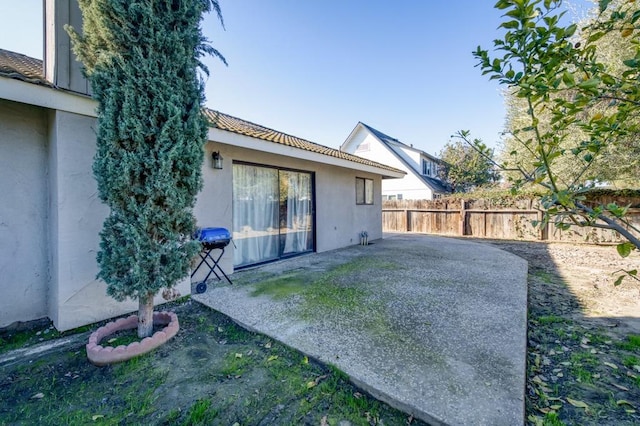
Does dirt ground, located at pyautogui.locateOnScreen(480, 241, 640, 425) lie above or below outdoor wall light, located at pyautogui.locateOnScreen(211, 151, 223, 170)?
below

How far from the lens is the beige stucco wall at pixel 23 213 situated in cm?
349

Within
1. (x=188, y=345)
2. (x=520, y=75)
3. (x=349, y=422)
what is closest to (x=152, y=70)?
(x=188, y=345)

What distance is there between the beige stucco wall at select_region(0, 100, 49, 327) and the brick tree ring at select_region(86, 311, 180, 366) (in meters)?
1.34

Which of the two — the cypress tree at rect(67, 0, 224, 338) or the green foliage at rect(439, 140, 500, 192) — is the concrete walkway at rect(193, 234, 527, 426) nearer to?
the cypress tree at rect(67, 0, 224, 338)

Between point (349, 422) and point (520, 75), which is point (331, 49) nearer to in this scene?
point (520, 75)

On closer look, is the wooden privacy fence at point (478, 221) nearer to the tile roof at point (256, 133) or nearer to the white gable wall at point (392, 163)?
→ the white gable wall at point (392, 163)

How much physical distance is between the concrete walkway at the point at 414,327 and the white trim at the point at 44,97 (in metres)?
3.04

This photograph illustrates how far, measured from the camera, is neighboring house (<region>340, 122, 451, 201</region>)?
19.1m

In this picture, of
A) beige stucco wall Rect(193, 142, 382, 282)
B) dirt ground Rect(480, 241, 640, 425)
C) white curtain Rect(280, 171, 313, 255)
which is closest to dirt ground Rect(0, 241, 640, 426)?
dirt ground Rect(480, 241, 640, 425)

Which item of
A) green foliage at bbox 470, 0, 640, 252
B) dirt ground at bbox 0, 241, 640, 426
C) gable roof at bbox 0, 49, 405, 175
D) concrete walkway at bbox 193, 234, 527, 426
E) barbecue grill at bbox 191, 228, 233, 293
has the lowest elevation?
dirt ground at bbox 0, 241, 640, 426

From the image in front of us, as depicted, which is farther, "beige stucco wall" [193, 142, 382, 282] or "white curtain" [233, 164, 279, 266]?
"white curtain" [233, 164, 279, 266]

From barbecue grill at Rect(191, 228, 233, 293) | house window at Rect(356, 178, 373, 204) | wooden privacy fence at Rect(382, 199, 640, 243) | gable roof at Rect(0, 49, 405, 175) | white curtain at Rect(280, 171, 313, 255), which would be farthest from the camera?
wooden privacy fence at Rect(382, 199, 640, 243)

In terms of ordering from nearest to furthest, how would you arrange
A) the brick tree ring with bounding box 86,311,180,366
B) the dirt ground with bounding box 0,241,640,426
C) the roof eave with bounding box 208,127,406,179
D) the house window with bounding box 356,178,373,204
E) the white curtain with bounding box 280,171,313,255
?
the dirt ground with bounding box 0,241,640,426
the brick tree ring with bounding box 86,311,180,366
the roof eave with bounding box 208,127,406,179
the white curtain with bounding box 280,171,313,255
the house window with bounding box 356,178,373,204

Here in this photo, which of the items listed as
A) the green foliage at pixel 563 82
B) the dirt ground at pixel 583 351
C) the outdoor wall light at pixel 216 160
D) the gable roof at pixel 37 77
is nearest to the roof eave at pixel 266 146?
the gable roof at pixel 37 77
